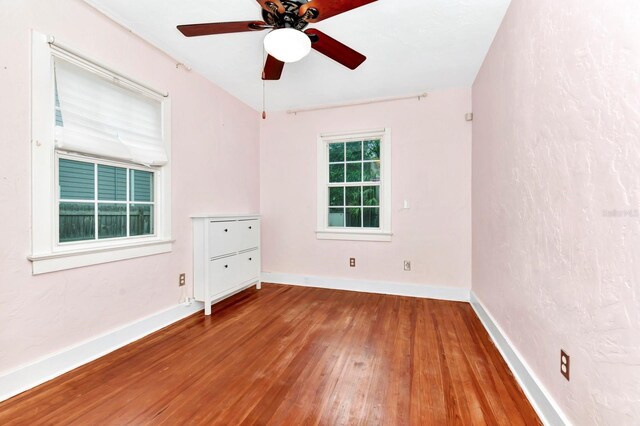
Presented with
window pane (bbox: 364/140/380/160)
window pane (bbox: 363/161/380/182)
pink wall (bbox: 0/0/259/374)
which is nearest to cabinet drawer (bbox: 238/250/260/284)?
pink wall (bbox: 0/0/259/374)

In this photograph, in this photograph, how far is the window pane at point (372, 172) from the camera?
367 cm

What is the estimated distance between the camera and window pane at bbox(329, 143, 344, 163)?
3859mm

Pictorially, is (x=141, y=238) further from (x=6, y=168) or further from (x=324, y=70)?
(x=324, y=70)

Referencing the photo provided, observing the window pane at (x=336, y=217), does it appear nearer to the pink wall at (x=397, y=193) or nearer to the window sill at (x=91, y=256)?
the pink wall at (x=397, y=193)

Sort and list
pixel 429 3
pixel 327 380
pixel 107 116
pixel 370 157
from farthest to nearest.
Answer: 1. pixel 370 157
2. pixel 107 116
3. pixel 429 3
4. pixel 327 380

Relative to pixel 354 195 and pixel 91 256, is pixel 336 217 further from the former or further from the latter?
pixel 91 256

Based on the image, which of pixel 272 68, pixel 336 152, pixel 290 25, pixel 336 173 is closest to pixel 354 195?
pixel 336 173

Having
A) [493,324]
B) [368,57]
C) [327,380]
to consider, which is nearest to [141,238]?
[327,380]

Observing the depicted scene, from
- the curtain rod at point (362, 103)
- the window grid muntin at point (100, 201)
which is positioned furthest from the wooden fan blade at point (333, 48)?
the window grid muntin at point (100, 201)

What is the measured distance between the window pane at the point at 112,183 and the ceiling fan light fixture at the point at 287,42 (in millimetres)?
1602

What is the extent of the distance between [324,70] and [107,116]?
76.9 inches

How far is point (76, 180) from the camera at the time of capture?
193cm

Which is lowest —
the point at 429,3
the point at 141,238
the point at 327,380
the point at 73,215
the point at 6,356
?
the point at 327,380

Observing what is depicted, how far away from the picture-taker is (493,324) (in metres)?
2.27
